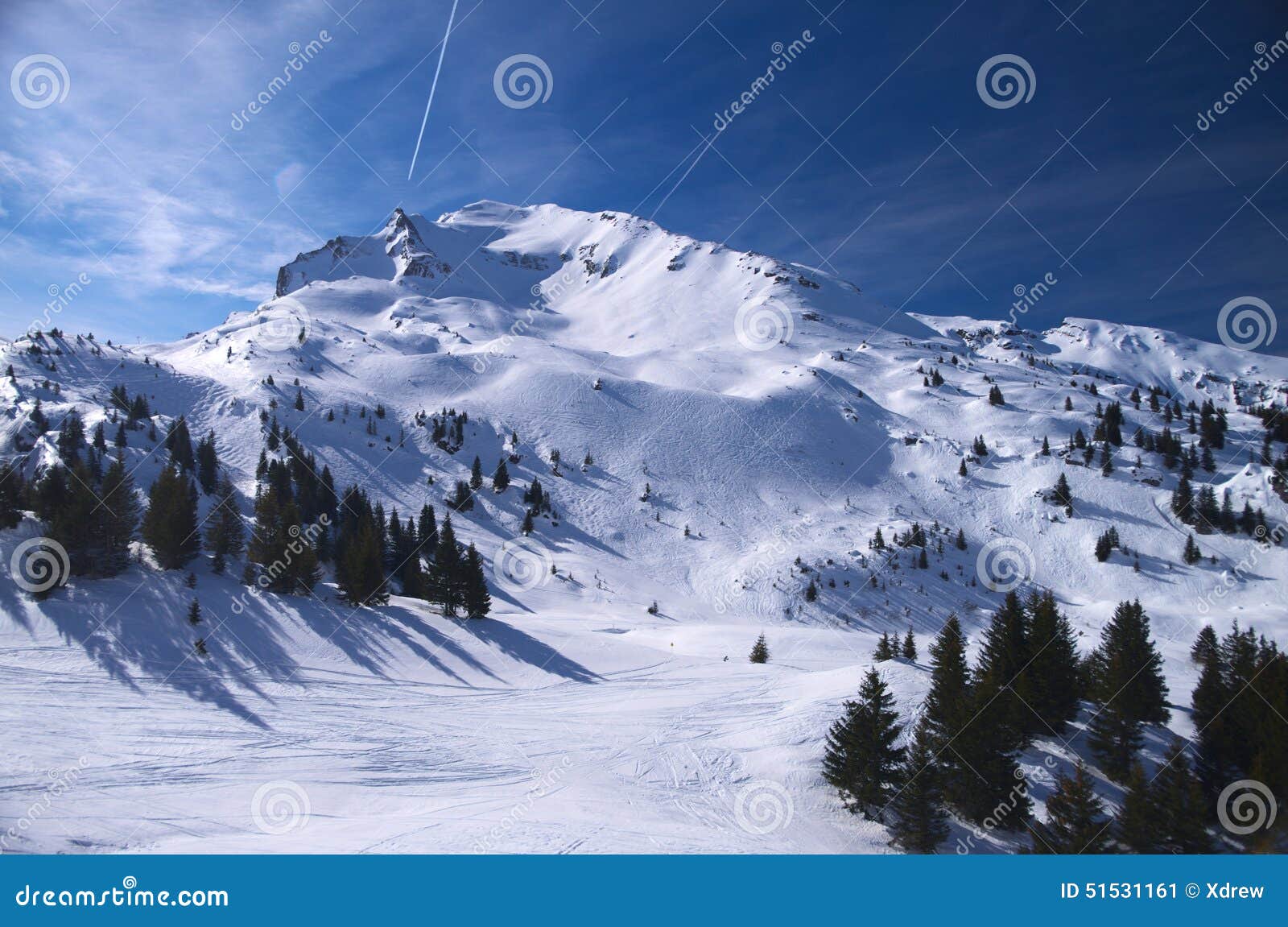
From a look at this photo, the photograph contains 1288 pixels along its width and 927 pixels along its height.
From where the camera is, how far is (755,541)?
A: 7750 cm

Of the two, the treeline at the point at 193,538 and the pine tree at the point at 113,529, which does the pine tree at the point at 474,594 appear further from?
the pine tree at the point at 113,529

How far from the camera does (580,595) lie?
58750 millimetres

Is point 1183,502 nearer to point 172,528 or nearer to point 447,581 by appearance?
point 447,581

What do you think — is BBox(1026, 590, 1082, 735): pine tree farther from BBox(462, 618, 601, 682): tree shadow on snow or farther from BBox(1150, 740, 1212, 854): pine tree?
BBox(462, 618, 601, 682): tree shadow on snow

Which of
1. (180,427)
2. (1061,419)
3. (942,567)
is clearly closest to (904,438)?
(1061,419)

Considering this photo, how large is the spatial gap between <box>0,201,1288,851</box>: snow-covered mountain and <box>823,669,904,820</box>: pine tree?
1.12 meters

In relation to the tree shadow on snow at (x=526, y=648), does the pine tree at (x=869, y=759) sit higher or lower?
lower

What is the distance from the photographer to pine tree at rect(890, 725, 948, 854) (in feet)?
60.8

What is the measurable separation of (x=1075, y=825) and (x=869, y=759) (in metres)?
5.63

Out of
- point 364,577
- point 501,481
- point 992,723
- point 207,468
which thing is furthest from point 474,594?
point 207,468

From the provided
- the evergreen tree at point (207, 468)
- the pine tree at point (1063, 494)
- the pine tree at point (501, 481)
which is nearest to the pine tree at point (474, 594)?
the pine tree at point (501, 481)

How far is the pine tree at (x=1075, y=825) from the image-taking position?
53.9 ft

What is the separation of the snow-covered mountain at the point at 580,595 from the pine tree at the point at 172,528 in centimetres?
164

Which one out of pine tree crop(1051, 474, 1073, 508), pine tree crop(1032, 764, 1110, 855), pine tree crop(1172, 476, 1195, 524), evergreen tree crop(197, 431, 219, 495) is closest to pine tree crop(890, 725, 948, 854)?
pine tree crop(1032, 764, 1110, 855)
